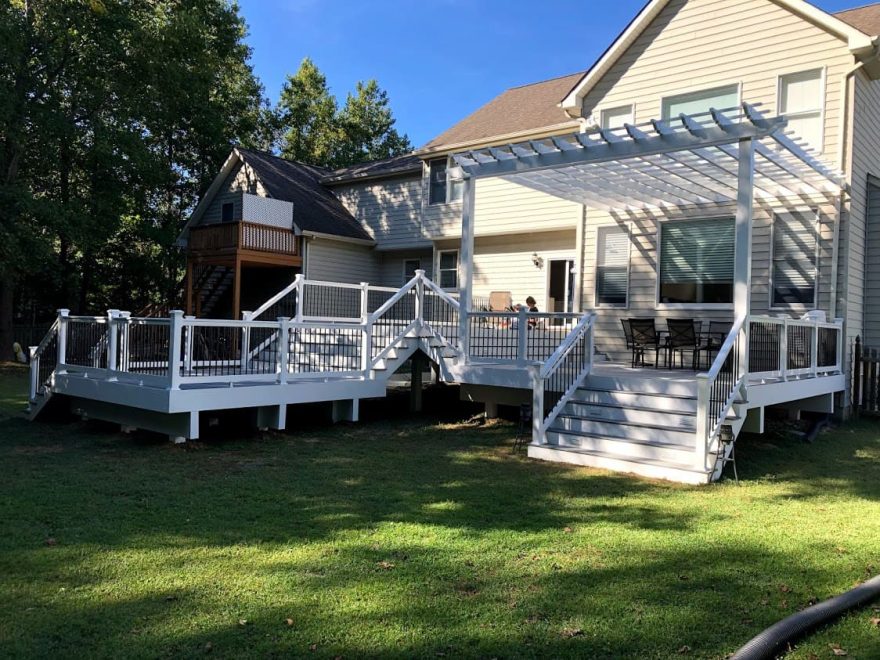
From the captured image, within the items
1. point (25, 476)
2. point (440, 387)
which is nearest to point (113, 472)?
point (25, 476)

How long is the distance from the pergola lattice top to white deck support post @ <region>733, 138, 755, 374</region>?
0.23 meters

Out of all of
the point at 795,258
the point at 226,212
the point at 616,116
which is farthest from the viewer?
the point at 226,212

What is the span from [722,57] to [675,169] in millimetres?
3914

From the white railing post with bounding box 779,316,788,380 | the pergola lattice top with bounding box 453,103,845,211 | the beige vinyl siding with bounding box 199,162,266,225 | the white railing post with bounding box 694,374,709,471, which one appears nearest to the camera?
the white railing post with bounding box 694,374,709,471

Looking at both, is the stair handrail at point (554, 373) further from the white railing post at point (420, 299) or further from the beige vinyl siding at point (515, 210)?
the beige vinyl siding at point (515, 210)

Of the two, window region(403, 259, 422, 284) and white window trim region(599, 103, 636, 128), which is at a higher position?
white window trim region(599, 103, 636, 128)

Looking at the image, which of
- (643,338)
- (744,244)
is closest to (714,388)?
(744,244)

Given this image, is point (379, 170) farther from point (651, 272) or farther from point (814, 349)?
point (814, 349)

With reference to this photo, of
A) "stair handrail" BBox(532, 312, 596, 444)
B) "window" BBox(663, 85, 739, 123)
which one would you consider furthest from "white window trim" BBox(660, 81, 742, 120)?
"stair handrail" BBox(532, 312, 596, 444)

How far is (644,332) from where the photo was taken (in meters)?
11.4

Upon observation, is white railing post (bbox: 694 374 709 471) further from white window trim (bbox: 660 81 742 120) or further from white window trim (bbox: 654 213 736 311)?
white window trim (bbox: 660 81 742 120)

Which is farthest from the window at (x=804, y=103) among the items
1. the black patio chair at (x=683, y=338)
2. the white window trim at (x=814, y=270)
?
the black patio chair at (x=683, y=338)

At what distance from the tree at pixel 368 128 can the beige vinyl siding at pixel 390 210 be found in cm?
1676

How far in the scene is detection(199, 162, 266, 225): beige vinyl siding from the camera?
21469 mm
